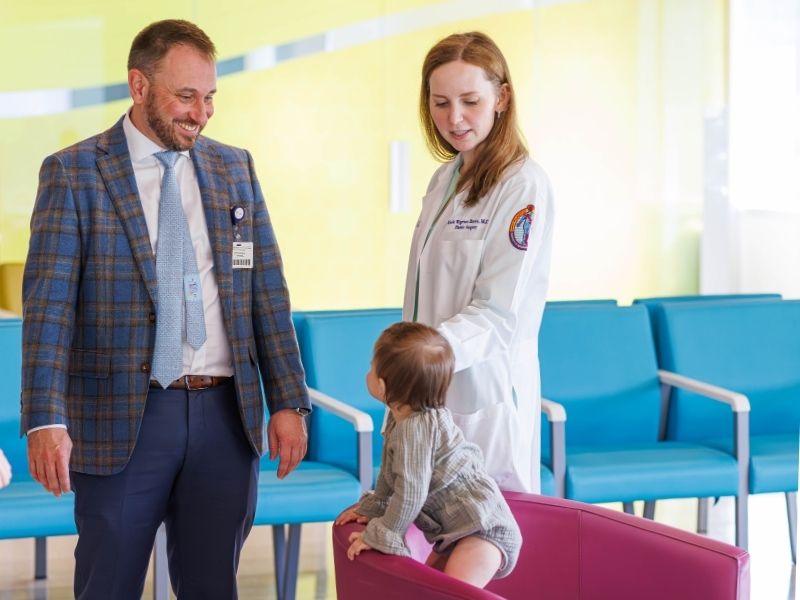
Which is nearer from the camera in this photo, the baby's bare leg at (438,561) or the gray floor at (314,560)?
the baby's bare leg at (438,561)

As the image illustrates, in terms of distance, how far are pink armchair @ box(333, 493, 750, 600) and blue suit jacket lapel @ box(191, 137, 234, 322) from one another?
491 mm

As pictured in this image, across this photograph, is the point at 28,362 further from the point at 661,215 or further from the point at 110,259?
the point at 661,215

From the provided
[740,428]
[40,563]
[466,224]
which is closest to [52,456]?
[466,224]

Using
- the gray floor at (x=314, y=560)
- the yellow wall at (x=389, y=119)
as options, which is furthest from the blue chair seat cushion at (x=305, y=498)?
the yellow wall at (x=389, y=119)

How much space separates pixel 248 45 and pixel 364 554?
4.01 metres

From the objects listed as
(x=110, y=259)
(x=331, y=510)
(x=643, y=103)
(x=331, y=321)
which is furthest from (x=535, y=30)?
(x=110, y=259)

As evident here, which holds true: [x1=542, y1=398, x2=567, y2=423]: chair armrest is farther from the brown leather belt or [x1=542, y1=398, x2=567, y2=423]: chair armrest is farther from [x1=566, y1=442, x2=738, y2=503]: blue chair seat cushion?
the brown leather belt

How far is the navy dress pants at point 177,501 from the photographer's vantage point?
2.25 meters

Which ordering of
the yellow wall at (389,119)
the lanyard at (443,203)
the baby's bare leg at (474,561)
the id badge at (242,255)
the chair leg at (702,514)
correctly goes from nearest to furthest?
the baby's bare leg at (474,561), the id badge at (242,255), the lanyard at (443,203), the chair leg at (702,514), the yellow wall at (389,119)

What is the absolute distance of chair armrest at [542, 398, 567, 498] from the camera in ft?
12.0

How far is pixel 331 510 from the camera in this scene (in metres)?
3.44

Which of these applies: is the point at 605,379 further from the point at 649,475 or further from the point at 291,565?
the point at 291,565

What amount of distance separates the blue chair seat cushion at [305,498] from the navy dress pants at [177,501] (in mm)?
994

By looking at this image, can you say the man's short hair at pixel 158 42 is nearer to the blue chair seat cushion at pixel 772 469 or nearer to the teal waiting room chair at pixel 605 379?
the teal waiting room chair at pixel 605 379
